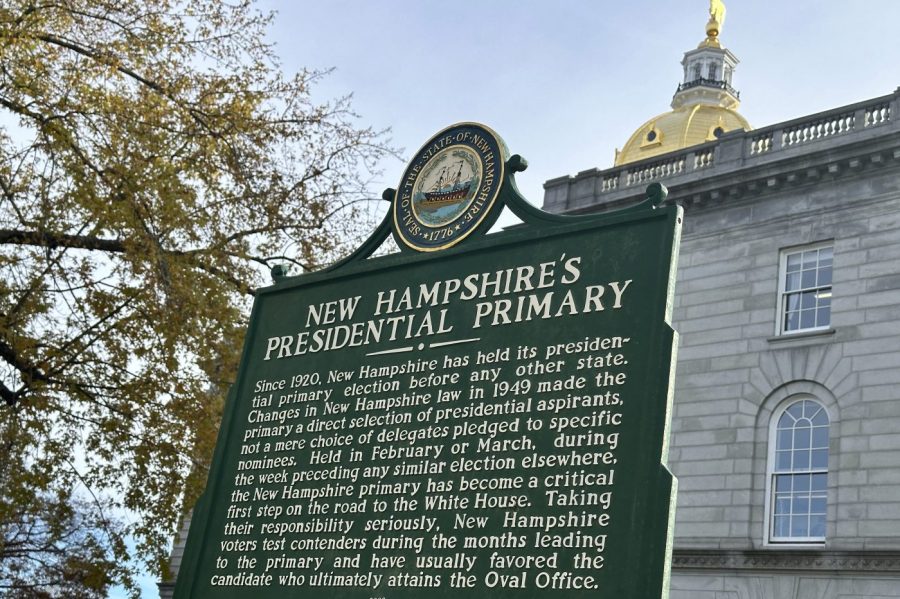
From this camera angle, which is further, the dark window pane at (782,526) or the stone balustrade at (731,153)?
the stone balustrade at (731,153)

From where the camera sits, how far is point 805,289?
25453 mm

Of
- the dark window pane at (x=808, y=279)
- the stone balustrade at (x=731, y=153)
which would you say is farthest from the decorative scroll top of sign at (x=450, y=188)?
the stone balustrade at (x=731, y=153)

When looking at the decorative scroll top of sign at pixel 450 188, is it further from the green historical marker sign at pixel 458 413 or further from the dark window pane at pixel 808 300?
the dark window pane at pixel 808 300

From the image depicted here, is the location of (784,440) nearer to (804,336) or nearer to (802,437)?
(802,437)

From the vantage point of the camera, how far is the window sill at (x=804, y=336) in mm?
24625

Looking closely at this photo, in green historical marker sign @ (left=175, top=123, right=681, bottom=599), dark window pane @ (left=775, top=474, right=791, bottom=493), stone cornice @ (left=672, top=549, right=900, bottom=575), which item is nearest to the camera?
green historical marker sign @ (left=175, top=123, right=681, bottom=599)

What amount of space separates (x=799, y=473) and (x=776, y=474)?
1.72 feet

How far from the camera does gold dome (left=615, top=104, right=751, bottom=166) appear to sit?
63.8 metres

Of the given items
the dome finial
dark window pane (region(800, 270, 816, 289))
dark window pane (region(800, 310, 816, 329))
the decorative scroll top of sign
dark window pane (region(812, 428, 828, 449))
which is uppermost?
the dome finial

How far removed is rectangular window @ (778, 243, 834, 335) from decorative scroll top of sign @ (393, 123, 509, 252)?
18.1m

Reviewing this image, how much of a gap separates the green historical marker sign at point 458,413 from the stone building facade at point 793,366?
1683 centimetres

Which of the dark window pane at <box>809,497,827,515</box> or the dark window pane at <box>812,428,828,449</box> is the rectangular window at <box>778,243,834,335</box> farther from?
the dark window pane at <box>809,497,827,515</box>

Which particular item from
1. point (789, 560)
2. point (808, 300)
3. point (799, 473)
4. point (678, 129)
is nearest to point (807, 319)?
point (808, 300)


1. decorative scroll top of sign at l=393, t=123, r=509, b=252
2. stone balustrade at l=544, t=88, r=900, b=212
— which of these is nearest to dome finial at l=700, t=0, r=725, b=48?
stone balustrade at l=544, t=88, r=900, b=212
